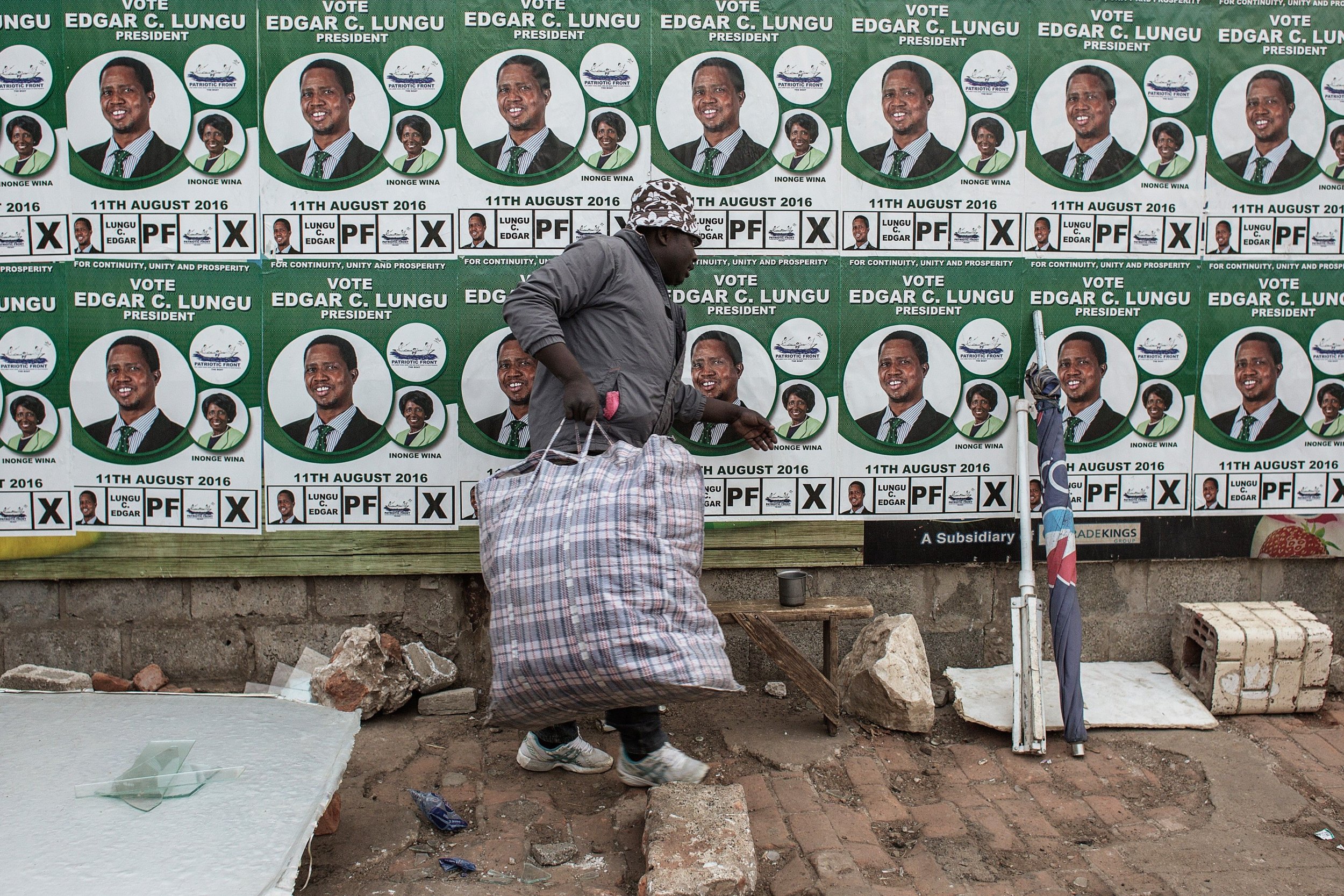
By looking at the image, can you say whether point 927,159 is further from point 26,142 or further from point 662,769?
point 26,142

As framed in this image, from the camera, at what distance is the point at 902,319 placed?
434cm

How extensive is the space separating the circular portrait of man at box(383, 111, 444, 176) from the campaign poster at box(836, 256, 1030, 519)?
71.8 inches

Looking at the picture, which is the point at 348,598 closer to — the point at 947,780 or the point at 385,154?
the point at 385,154

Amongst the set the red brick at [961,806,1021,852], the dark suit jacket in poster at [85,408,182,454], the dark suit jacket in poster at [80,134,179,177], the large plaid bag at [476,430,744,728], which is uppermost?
the dark suit jacket in poster at [80,134,179,177]

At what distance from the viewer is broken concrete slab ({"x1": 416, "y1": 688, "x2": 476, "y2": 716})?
419 cm

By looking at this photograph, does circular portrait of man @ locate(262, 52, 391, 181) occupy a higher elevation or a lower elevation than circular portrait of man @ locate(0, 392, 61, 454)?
higher

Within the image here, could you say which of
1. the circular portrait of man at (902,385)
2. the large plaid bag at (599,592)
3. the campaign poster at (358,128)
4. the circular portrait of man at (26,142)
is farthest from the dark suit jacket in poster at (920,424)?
the circular portrait of man at (26,142)

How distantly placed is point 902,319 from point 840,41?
47.3 inches

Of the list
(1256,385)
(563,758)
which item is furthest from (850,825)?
(1256,385)

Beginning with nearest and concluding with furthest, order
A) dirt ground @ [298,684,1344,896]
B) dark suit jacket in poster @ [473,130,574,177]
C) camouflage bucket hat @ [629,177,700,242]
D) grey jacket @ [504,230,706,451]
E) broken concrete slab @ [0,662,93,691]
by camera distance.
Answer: dirt ground @ [298,684,1344,896] < grey jacket @ [504,230,706,451] < camouflage bucket hat @ [629,177,700,242] < broken concrete slab @ [0,662,93,691] < dark suit jacket in poster @ [473,130,574,177]

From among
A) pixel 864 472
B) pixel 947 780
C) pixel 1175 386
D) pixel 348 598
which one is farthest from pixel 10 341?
pixel 1175 386

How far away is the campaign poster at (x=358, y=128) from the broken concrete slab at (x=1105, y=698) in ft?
9.51

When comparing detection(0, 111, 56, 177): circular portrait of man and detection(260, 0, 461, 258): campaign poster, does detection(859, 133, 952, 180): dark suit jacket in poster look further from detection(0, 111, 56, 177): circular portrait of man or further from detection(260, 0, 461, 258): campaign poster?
detection(0, 111, 56, 177): circular portrait of man

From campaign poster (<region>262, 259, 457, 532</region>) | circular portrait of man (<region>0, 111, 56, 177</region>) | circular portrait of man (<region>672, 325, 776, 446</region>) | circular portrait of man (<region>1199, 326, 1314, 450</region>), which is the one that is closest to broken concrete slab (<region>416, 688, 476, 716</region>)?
campaign poster (<region>262, 259, 457, 532</region>)
